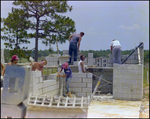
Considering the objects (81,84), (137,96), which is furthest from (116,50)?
(81,84)

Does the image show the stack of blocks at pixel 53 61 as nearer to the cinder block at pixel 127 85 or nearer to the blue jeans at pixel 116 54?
the blue jeans at pixel 116 54

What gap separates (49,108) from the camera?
18.0 feet

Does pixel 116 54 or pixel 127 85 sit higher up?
pixel 116 54

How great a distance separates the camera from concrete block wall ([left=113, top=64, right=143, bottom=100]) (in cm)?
1055

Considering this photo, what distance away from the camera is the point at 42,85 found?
7.75m

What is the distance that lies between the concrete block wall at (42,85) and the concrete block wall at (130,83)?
9.36 feet

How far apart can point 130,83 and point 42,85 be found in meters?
4.49

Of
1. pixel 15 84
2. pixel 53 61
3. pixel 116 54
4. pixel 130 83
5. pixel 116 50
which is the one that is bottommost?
pixel 130 83

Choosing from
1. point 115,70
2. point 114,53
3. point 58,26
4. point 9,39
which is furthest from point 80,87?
point 9,39

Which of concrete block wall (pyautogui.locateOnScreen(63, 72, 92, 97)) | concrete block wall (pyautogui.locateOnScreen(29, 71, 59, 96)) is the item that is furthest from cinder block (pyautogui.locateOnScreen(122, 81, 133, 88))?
concrete block wall (pyautogui.locateOnScreen(29, 71, 59, 96))

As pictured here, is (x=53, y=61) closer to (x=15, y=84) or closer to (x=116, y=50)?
(x=116, y=50)

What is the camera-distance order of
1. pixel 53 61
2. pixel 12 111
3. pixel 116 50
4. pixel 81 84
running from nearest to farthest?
pixel 12 111 → pixel 81 84 → pixel 116 50 → pixel 53 61

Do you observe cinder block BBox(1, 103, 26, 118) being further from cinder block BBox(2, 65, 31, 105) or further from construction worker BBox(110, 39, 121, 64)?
construction worker BBox(110, 39, 121, 64)

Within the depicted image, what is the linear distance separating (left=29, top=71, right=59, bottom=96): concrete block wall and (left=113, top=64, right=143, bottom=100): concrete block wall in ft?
9.36
